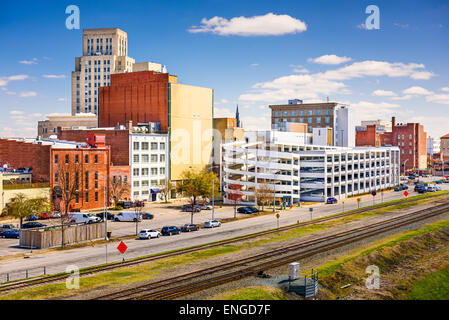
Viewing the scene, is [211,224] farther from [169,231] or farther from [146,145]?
[146,145]

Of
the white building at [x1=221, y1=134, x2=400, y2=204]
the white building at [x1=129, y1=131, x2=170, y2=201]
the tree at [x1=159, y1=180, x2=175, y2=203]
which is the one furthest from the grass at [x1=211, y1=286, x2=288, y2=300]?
the tree at [x1=159, y1=180, x2=175, y2=203]

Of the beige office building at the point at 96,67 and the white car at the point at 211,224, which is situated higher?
the beige office building at the point at 96,67

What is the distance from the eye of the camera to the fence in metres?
54.1

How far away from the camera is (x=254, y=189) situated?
9494 cm

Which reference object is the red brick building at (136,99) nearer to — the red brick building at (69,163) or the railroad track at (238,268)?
the red brick building at (69,163)

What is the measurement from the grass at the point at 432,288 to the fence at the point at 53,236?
37417 mm

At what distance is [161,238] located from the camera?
199 ft

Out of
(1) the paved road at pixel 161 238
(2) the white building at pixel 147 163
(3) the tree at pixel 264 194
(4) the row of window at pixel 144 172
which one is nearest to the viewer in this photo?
(1) the paved road at pixel 161 238

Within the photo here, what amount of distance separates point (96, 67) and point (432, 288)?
177m

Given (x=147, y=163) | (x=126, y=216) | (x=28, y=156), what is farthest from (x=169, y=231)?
(x=147, y=163)

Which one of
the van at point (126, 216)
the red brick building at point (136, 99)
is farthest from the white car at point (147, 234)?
the red brick building at point (136, 99)

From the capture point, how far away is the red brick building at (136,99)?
107 m

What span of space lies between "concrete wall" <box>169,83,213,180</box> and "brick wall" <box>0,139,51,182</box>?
3040 cm
